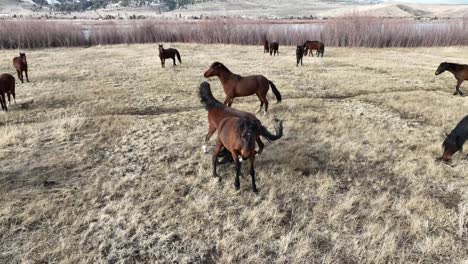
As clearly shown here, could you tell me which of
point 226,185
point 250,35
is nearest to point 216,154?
point 226,185

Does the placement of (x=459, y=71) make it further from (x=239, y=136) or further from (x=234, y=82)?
(x=239, y=136)

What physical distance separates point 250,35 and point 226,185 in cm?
2176

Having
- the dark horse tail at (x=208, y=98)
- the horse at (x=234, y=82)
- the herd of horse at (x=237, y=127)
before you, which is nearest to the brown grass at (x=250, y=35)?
the herd of horse at (x=237, y=127)

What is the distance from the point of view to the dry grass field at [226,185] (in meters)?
3.75

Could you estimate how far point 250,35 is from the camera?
2502 centimetres

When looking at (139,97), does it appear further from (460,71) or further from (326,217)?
(460,71)

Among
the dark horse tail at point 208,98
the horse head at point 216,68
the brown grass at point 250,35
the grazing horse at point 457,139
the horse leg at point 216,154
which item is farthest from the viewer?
the brown grass at point 250,35

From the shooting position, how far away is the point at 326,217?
4.27 metres

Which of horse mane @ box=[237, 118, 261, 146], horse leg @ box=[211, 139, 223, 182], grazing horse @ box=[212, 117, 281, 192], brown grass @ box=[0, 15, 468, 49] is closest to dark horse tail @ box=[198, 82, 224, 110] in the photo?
grazing horse @ box=[212, 117, 281, 192]

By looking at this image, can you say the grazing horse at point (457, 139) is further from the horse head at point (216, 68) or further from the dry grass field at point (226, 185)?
the horse head at point (216, 68)

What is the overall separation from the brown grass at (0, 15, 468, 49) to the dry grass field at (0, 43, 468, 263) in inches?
604

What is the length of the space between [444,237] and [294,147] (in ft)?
9.36

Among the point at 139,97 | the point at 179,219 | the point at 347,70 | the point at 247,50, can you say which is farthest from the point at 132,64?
the point at 179,219

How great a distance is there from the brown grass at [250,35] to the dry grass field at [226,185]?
15.3m
